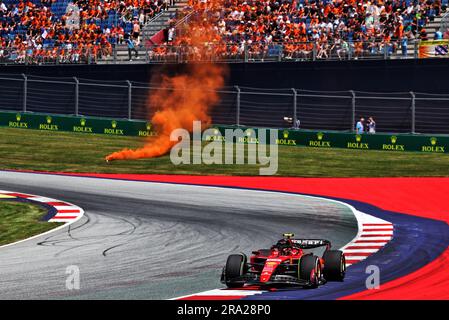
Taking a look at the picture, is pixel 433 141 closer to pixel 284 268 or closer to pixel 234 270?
pixel 284 268

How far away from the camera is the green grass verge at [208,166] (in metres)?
33.8

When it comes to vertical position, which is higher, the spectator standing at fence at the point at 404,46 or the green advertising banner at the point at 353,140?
the spectator standing at fence at the point at 404,46

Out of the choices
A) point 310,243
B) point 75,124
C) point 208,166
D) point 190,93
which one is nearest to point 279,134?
point 190,93

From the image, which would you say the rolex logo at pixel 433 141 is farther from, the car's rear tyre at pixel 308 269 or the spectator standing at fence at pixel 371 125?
the car's rear tyre at pixel 308 269

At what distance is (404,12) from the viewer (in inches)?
1626

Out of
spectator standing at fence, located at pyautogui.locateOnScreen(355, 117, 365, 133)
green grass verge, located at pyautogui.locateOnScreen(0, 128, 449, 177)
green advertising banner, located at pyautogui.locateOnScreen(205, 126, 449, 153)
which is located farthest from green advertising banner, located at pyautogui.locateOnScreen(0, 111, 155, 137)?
spectator standing at fence, located at pyautogui.locateOnScreen(355, 117, 365, 133)

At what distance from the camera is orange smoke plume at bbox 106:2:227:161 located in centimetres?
4055

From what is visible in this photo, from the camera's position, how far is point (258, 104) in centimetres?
4222

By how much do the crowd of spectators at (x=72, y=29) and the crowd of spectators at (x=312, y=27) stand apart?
3.49 m

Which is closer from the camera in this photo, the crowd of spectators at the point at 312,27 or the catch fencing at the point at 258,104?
the catch fencing at the point at 258,104

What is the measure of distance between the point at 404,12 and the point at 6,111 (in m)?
17.9

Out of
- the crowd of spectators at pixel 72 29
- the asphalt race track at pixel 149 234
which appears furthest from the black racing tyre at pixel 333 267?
the crowd of spectators at pixel 72 29
